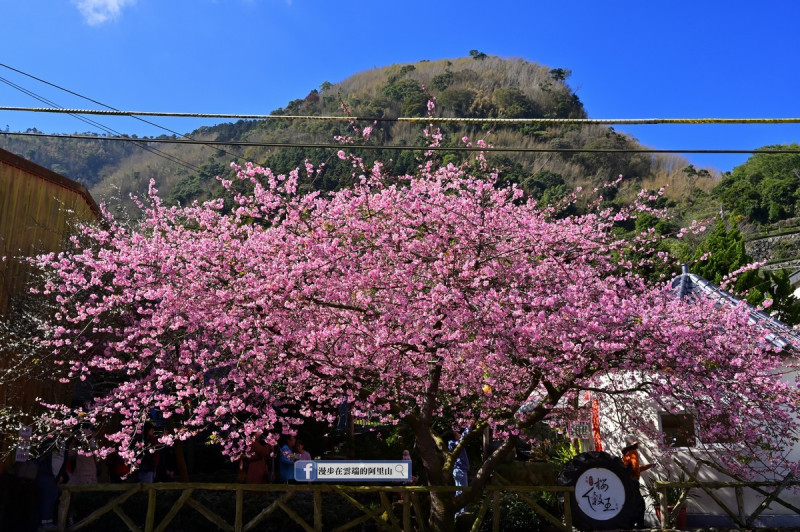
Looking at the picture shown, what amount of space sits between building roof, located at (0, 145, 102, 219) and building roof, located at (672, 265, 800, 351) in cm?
1183

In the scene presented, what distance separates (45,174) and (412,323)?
8296mm

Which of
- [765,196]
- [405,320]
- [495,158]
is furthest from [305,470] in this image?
[765,196]

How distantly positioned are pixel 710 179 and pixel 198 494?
60.3 m

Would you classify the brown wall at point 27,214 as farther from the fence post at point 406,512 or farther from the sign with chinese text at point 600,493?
the sign with chinese text at point 600,493

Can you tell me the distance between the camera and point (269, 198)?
412 inches

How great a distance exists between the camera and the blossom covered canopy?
356 inches

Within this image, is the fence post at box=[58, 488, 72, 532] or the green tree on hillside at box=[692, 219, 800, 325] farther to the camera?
the green tree on hillside at box=[692, 219, 800, 325]

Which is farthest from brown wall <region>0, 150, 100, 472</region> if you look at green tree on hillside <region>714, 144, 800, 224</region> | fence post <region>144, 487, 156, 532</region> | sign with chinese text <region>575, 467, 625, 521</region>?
green tree on hillside <region>714, 144, 800, 224</region>

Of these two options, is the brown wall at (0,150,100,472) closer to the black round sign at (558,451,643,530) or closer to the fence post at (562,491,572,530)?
the fence post at (562,491,572,530)

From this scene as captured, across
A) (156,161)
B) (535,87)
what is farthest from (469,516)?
(535,87)

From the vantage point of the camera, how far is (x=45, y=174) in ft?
44.4

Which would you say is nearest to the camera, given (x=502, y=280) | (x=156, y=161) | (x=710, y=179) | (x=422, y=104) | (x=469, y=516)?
(x=502, y=280)

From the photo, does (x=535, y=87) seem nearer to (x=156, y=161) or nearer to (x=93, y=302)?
(x=156, y=161)

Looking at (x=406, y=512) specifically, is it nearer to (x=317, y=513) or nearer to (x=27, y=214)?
(x=317, y=513)
